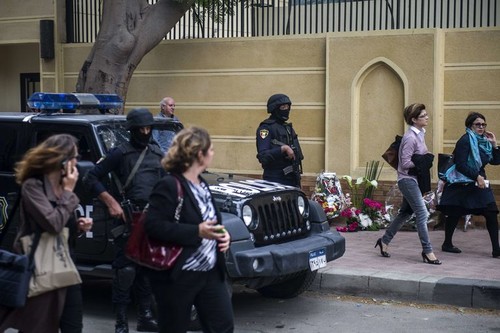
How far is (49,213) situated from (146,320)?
2396mm

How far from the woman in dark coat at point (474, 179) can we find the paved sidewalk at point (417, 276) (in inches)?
18.6

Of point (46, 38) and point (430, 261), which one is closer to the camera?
point (430, 261)

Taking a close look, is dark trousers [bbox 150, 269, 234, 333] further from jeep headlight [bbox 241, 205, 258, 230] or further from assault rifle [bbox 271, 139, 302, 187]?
assault rifle [bbox 271, 139, 302, 187]

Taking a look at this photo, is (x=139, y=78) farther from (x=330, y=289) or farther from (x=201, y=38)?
(x=330, y=289)

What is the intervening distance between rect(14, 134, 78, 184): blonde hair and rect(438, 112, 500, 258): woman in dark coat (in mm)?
5826

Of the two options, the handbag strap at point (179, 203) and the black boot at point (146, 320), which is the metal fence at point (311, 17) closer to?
the black boot at point (146, 320)

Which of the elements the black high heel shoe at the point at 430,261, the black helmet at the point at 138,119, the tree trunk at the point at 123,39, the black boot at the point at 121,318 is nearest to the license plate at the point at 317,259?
the black boot at the point at 121,318

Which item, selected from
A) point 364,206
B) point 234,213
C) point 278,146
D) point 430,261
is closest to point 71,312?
point 234,213

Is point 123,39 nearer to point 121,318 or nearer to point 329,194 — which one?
point 329,194

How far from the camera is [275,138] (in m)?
10.4

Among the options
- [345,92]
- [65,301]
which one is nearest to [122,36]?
[345,92]

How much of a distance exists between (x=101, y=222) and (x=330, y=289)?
269 centimetres

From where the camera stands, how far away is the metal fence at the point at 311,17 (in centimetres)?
1270

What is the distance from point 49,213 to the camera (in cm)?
555
